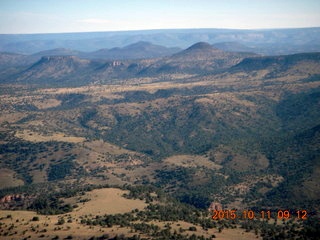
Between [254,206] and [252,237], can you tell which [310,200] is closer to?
[254,206]

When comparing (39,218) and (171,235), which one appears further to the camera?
(39,218)

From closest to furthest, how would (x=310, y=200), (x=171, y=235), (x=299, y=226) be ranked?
(x=171, y=235) < (x=299, y=226) < (x=310, y=200)

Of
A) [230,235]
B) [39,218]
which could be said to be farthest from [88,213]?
[230,235]

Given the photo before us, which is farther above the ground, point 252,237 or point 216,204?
point 252,237

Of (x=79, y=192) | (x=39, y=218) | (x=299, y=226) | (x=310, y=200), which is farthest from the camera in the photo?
(x=310, y=200)

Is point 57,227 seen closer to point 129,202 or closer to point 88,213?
point 88,213

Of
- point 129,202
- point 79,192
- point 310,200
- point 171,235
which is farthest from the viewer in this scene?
point 310,200

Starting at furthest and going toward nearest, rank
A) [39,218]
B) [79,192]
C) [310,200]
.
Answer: [310,200]
[79,192]
[39,218]

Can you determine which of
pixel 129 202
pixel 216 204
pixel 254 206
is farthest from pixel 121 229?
pixel 254 206

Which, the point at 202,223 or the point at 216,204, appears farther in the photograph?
the point at 216,204
